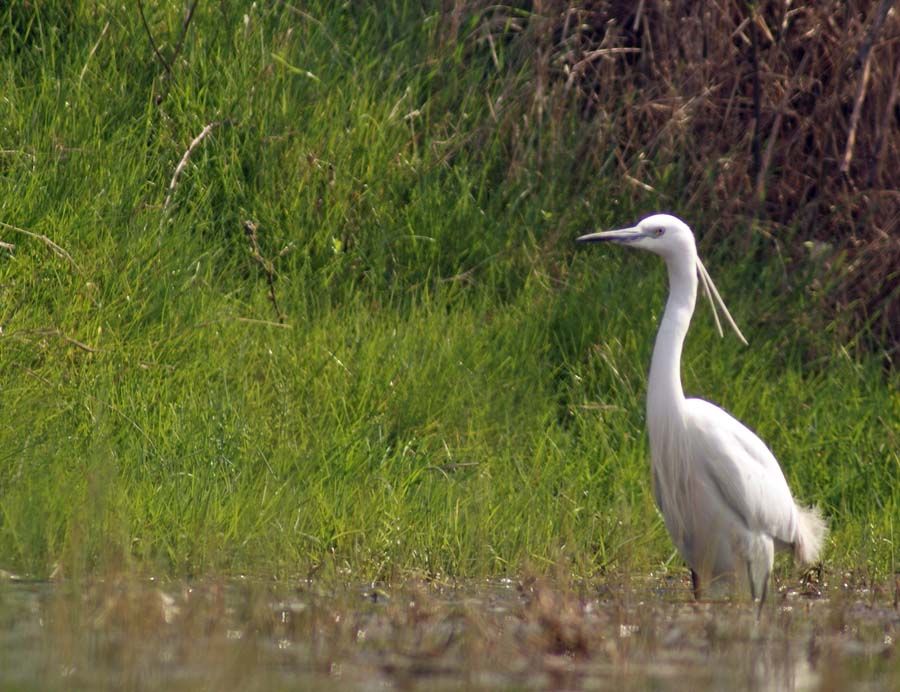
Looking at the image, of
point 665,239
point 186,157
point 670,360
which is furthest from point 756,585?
point 186,157

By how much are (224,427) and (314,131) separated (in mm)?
2298

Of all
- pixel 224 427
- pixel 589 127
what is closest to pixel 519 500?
pixel 224 427

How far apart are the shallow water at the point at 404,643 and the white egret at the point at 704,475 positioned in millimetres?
958

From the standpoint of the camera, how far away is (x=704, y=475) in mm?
5695

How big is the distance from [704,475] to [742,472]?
14cm

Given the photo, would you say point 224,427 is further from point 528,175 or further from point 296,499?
point 528,175

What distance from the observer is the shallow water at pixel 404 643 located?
351 centimetres

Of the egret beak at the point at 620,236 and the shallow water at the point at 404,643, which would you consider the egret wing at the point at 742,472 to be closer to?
the egret beak at the point at 620,236

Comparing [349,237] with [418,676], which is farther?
[349,237]

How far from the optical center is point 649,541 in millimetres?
5949

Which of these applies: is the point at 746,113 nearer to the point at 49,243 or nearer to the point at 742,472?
the point at 742,472

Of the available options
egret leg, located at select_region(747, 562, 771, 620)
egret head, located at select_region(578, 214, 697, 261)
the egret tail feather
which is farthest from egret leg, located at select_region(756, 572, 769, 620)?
egret head, located at select_region(578, 214, 697, 261)

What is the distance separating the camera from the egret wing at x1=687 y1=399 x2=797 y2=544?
222 inches

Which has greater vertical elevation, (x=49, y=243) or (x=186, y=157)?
(x=186, y=157)
